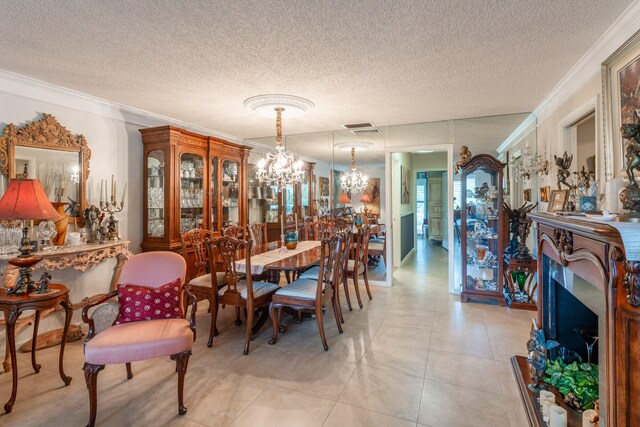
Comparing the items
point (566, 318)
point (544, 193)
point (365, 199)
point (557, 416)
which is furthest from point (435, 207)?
point (557, 416)

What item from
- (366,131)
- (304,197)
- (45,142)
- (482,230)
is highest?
(366,131)

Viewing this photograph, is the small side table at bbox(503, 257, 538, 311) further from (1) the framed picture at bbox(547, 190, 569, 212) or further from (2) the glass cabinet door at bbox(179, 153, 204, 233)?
(2) the glass cabinet door at bbox(179, 153, 204, 233)

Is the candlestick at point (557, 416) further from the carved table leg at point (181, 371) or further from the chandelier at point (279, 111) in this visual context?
the chandelier at point (279, 111)

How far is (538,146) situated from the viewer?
393 centimetres

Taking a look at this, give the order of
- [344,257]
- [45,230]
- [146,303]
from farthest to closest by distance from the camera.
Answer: [344,257] < [45,230] < [146,303]

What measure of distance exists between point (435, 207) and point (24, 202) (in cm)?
931

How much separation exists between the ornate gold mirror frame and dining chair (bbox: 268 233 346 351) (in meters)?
2.37

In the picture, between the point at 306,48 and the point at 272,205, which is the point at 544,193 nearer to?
the point at 306,48

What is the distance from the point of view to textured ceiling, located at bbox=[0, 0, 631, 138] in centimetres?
190

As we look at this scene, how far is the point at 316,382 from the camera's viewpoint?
7.61ft

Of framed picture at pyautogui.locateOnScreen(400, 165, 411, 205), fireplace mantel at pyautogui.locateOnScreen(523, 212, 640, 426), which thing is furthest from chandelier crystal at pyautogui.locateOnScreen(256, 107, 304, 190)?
fireplace mantel at pyautogui.locateOnScreen(523, 212, 640, 426)

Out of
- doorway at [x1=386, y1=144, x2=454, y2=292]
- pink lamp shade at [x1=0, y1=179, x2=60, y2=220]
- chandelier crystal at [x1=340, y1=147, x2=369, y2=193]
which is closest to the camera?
pink lamp shade at [x1=0, y1=179, x2=60, y2=220]

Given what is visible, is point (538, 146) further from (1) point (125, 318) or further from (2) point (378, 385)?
(1) point (125, 318)

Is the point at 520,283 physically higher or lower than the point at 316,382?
higher
